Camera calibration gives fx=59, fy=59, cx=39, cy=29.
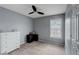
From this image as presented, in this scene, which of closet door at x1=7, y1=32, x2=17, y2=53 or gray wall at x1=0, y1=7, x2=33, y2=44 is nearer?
closet door at x1=7, y1=32, x2=17, y2=53

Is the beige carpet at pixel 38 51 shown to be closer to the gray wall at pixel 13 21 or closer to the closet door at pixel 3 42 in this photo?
the closet door at pixel 3 42

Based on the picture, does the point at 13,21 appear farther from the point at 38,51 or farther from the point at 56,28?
the point at 56,28

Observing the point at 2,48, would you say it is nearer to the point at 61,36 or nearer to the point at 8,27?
the point at 8,27

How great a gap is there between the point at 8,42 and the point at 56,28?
2287mm

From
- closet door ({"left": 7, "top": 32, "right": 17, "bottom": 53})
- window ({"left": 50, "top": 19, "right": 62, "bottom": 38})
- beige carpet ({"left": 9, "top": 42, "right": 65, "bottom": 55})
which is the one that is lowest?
beige carpet ({"left": 9, "top": 42, "right": 65, "bottom": 55})

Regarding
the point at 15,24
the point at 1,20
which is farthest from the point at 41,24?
the point at 1,20

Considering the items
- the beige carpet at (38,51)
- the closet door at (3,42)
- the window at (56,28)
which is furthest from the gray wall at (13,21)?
the window at (56,28)

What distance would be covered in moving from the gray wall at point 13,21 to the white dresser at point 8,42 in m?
0.41

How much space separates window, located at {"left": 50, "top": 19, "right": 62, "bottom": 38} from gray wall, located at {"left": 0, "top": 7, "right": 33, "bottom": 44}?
3.75 feet

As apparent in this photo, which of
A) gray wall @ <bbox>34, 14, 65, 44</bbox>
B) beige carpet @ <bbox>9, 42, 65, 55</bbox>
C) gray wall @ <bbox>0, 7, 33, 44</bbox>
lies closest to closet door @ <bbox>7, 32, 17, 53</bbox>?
beige carpet @ <bbox>9, 42, 65, 55</bbox>

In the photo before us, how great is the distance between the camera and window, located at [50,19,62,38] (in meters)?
3.13

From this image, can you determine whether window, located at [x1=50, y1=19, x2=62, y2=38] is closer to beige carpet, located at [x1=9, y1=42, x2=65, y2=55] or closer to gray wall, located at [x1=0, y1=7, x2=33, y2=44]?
beige carpet, located at [x1=9, y1=42, x2=65, y2=55]
